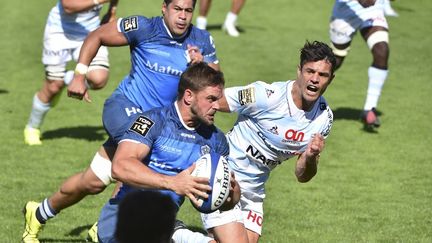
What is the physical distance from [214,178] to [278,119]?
1.78m

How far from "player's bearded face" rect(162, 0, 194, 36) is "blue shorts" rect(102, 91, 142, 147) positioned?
795 millimetres

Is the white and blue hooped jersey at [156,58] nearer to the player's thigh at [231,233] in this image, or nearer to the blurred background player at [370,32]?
the player's thigh at [231,233]

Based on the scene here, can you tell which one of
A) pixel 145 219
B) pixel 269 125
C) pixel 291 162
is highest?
pixel 145 219

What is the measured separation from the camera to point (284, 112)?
832 cm

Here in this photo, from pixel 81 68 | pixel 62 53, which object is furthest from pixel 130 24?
pixel 62 53

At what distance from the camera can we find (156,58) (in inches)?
349

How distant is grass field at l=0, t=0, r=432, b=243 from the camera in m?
10.2

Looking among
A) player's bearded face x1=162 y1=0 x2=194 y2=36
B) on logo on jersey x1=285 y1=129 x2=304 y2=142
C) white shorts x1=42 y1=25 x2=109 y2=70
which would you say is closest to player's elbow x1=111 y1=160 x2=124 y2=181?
on logo on jersey x1=285 y1=129 x2=304 y2=142

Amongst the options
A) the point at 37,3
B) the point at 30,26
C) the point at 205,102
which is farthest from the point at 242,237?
the point at 37,3

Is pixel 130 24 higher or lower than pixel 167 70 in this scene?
higher

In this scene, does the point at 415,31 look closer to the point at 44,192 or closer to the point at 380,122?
the point at 380,122

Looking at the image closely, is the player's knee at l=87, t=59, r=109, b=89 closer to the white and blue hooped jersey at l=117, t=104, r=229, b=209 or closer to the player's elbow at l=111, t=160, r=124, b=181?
the white and blue hooped jersey at l=117, t=104, r=229, b=209

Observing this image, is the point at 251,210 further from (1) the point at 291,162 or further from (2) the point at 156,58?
(1) the point at 291,162

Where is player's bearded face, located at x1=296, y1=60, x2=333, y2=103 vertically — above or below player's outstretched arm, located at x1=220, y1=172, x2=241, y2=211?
→ above
